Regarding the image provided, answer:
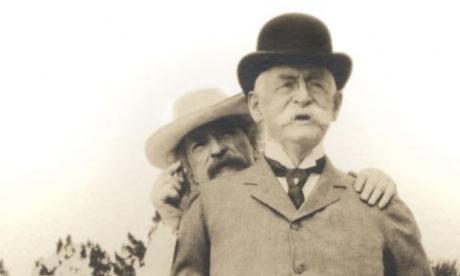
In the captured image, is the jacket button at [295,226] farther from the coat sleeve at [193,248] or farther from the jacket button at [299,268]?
the coat sleeve at [193,248]

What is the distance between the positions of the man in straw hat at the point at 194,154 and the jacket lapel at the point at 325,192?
102 millimetres

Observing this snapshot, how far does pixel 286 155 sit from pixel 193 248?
10.3 inches

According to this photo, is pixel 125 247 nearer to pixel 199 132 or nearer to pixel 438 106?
pixel 199 132

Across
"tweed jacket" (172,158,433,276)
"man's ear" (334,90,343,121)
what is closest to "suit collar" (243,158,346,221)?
"tweed jacket" (172,158,433,276)

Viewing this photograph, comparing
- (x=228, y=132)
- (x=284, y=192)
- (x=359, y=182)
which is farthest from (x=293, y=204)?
(x=228, y=132)

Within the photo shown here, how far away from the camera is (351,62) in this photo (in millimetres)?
1507

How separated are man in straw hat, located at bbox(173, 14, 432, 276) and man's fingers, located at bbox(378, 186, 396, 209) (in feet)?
0.04

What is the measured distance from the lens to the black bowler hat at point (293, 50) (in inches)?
56.0

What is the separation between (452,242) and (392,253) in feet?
0.85

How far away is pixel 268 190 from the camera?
1390mm

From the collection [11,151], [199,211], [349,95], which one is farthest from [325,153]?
[11,151]

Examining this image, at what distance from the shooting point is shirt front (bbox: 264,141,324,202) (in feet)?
4.60

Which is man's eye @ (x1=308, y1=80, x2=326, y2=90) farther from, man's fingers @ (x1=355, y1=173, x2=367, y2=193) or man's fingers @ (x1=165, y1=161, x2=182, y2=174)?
man's fingers @ (x1=165, y1=161, x2=182, y2=174)

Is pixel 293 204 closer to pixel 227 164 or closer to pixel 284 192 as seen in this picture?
pixel 284 192
